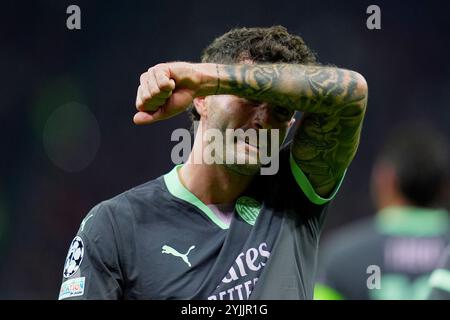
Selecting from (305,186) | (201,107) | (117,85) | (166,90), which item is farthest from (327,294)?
(117,85)

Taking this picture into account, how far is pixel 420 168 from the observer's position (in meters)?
2.77

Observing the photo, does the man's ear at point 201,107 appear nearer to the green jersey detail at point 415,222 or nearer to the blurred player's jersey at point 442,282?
the green jersey detail at point 415,222

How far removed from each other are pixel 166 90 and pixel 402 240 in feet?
3.56

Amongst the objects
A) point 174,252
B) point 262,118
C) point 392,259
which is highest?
point 262,118

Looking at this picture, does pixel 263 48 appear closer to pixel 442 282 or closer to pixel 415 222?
pixel 415 222

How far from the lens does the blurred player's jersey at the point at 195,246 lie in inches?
97.3

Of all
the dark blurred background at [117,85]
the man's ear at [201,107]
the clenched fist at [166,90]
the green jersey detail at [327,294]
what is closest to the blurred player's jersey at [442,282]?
the green jersey detail at [327,294]

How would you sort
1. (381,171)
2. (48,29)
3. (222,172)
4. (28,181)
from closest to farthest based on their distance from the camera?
1. (222,172)
2. (381,171)
3. (28,181)
4. (48,29)

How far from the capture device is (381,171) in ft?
9.57

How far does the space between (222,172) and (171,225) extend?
0.26 m

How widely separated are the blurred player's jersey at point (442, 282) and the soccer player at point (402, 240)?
1.47ft
